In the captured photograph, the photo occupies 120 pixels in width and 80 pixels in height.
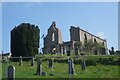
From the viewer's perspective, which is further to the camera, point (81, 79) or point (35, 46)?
point (35, 46)

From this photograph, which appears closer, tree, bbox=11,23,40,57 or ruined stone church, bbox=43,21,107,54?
tree, bbox=11,23,40,57

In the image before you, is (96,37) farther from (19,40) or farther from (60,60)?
(60,60)

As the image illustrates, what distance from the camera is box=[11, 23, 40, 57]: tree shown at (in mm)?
43844

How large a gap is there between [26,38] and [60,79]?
2583cm

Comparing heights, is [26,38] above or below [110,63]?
above

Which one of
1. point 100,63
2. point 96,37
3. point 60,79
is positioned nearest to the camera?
point 60,79

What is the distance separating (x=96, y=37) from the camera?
95.0 meters

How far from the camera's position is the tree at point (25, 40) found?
4384 centimetres

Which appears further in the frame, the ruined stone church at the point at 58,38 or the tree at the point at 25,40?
the ruined stone church at the point at 58,38

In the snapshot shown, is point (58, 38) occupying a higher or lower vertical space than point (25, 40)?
higher

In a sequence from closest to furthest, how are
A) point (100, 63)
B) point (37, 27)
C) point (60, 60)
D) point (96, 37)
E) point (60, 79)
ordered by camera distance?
point (60, 79)
point (100, 63)
point (60, 60)
point (37, 27)
point (96, 37)

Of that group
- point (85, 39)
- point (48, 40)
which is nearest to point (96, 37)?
point (85, 39)

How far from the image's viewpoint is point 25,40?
45.2 metres

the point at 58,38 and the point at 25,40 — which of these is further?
the point at 58,38
